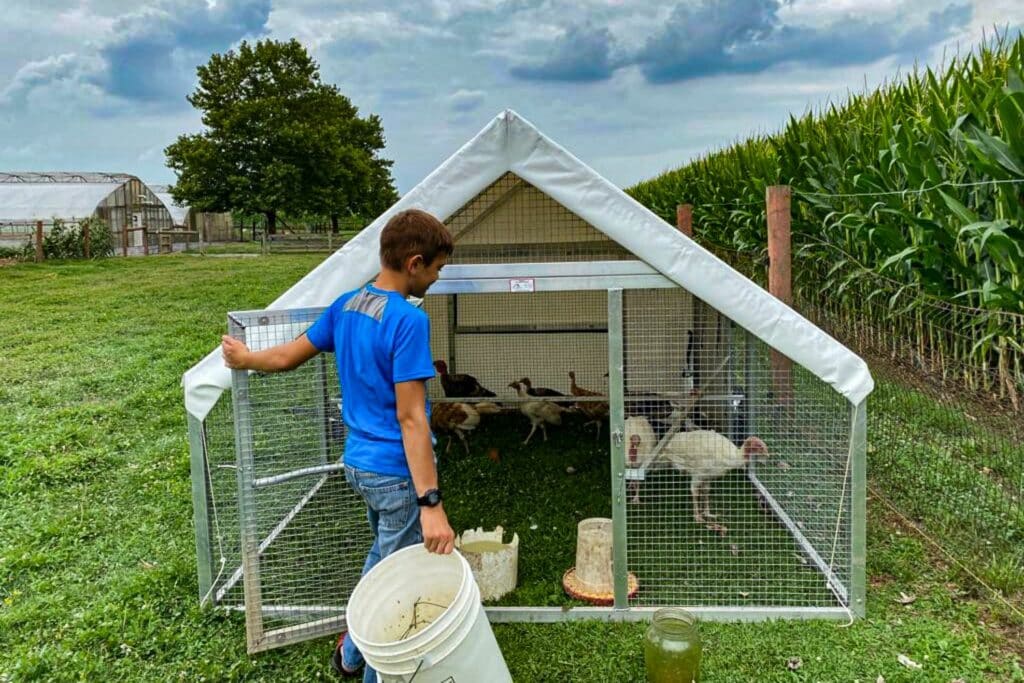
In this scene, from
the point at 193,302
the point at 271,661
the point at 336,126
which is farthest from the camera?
the point at 336,126

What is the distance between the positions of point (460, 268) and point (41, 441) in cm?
446

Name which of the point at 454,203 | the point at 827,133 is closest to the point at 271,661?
the point at 454,203

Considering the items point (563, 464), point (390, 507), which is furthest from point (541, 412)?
point (390, 507)

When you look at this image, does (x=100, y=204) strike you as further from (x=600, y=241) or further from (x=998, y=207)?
(x=998, y=207)

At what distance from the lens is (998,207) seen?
446 cm

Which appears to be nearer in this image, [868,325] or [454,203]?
[454,203]

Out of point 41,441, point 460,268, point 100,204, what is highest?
point 100,204

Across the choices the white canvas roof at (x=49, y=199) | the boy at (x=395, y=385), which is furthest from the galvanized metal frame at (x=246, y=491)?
the white canvas roof at (x=49, y=199)

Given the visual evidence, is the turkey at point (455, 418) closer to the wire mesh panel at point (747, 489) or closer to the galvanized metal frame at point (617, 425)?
the wire mesh panel at point (747, 489)

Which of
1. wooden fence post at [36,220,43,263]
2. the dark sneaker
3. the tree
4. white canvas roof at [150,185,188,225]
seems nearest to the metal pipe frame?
the dark sneaker

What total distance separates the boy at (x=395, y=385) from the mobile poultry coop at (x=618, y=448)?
36 cm

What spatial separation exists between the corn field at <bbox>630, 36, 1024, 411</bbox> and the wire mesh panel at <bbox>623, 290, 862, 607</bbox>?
3.18 ft

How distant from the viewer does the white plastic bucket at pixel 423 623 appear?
201 cm

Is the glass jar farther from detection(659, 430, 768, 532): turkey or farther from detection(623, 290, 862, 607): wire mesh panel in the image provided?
detection(659, 430, 768, 532): turkey
